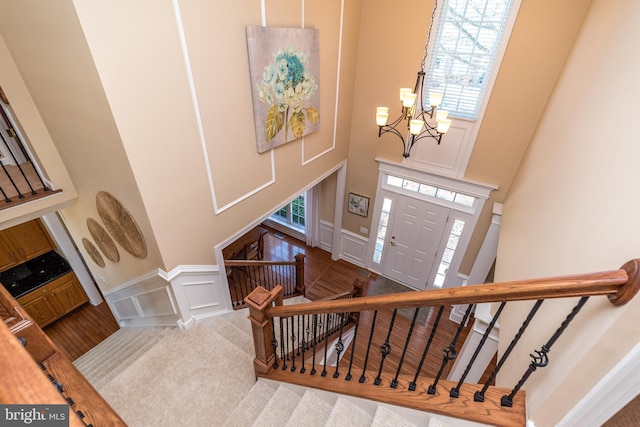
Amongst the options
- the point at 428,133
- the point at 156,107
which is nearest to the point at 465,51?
the point at 428,133

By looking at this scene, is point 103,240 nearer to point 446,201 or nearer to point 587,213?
point 587,213

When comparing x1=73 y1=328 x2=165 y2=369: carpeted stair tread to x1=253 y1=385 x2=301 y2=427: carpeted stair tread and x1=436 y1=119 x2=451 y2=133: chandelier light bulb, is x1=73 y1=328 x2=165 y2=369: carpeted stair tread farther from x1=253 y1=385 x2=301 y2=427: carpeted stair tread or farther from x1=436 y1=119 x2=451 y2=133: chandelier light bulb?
x1=436 y1=119 x2=451 y2=133: chandelier light bulb

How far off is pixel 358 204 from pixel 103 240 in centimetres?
402

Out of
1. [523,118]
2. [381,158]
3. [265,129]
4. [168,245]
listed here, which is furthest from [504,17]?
[168,245]

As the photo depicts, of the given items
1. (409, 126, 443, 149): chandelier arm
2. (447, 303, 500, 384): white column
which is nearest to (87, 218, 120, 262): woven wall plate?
(447, 303, 500, 384): white column

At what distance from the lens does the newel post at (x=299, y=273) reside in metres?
4.59

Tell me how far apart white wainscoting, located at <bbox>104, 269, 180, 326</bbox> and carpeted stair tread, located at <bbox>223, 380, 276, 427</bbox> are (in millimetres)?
1346

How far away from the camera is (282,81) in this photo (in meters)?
3.16

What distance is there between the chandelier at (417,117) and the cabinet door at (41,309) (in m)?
5.80

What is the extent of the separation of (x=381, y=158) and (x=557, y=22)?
2606 millimetres

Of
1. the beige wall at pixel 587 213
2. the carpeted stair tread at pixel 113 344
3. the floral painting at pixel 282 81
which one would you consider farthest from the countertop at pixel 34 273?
the beige wall at pixel 587 213

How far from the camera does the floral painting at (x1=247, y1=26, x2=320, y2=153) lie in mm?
2820

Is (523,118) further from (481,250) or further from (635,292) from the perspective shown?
(635,292)

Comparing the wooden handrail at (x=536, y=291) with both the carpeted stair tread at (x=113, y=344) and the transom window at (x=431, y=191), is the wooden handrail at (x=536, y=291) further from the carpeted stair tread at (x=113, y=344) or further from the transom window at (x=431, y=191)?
the transom window at (x=431, y=191)
